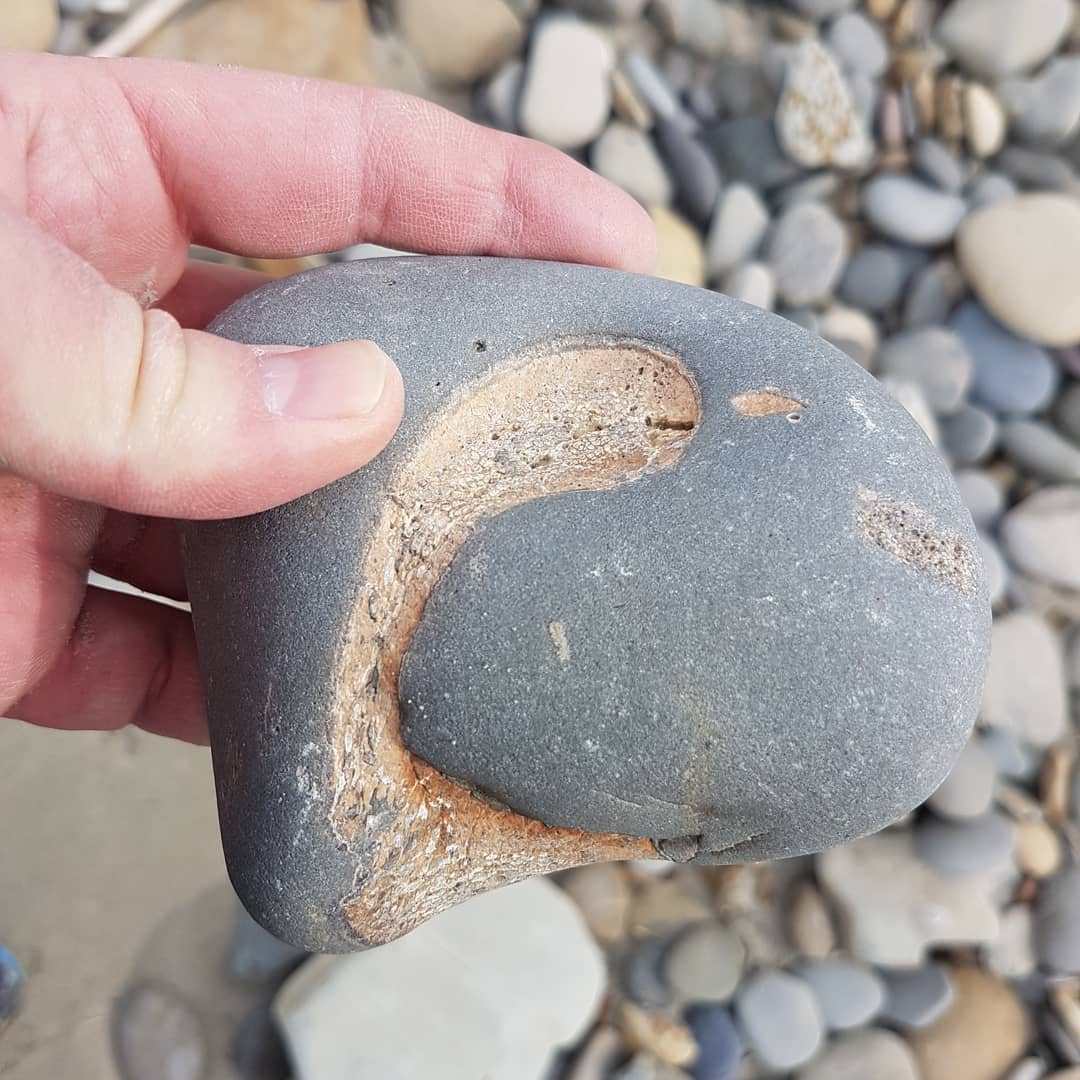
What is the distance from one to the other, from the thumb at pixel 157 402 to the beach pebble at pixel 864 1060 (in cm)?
193

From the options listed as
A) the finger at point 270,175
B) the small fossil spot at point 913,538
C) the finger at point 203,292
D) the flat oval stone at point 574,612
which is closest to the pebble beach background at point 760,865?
the finger at point 203,292

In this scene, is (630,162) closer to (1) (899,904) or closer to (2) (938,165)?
(2) (938,165)

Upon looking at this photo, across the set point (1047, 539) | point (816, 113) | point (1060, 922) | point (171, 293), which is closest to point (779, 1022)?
point (1060, 922)

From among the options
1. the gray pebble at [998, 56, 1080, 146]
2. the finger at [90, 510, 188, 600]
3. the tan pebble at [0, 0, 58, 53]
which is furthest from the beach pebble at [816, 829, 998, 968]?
the tan pebble at [0, 0, 58, 53]

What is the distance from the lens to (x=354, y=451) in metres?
Result: 1.07

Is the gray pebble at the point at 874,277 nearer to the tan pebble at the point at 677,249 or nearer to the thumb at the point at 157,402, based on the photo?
the tan pebble at the point at 677,249

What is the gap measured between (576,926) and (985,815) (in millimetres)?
993

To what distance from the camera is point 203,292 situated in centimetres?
172

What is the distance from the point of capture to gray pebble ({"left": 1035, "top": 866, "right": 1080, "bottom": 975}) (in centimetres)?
238

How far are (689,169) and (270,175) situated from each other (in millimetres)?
1398

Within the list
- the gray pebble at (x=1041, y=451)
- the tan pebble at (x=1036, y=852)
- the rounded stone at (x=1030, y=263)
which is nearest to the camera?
the tan pebble at (x=1036, y=852)

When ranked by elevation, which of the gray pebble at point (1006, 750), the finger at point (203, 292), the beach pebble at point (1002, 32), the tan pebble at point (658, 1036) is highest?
the beach pebble at point (1002, 32)

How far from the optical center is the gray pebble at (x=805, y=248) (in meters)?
2.63

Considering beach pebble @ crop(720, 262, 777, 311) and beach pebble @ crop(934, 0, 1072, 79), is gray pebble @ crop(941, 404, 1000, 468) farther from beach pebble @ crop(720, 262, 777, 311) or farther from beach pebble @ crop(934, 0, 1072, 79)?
beach pebble @ crop(934, 0, 1072, 79)
